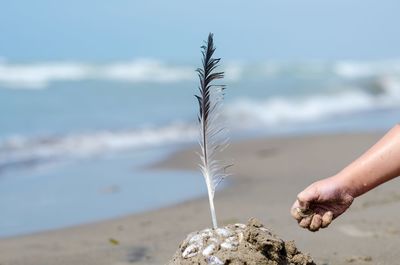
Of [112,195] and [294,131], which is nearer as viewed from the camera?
[112,195]

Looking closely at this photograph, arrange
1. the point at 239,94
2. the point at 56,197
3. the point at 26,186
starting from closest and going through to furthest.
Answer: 1. the point at 56,197
2. the point at 26,186
3. the point at 239,94

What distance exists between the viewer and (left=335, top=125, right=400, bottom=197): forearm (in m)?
2.79

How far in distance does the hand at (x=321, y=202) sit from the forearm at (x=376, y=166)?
0.12ft

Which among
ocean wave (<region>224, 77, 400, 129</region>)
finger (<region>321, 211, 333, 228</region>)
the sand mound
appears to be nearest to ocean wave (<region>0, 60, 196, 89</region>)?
ocean wave (<region>224, 77, 400, 129</region>)

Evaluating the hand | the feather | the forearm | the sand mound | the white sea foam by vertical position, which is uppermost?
the white sea foam

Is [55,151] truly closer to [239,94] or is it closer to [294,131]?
[294,131]

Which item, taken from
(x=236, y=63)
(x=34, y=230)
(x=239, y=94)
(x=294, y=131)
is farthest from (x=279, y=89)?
(x=34, y=230)

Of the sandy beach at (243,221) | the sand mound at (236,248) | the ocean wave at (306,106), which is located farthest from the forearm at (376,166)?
→ the ocean wave at (306,106)

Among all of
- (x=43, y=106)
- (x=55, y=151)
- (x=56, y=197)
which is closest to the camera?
(x=56, y=197)

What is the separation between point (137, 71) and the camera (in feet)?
83.5

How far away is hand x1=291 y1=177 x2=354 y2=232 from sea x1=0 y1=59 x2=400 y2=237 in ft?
5.90

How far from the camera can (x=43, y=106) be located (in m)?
14.0

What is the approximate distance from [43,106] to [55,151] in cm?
444

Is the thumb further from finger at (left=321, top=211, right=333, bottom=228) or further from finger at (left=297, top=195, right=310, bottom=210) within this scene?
finger at (left=321, top=211, right=333, bottom=228)
